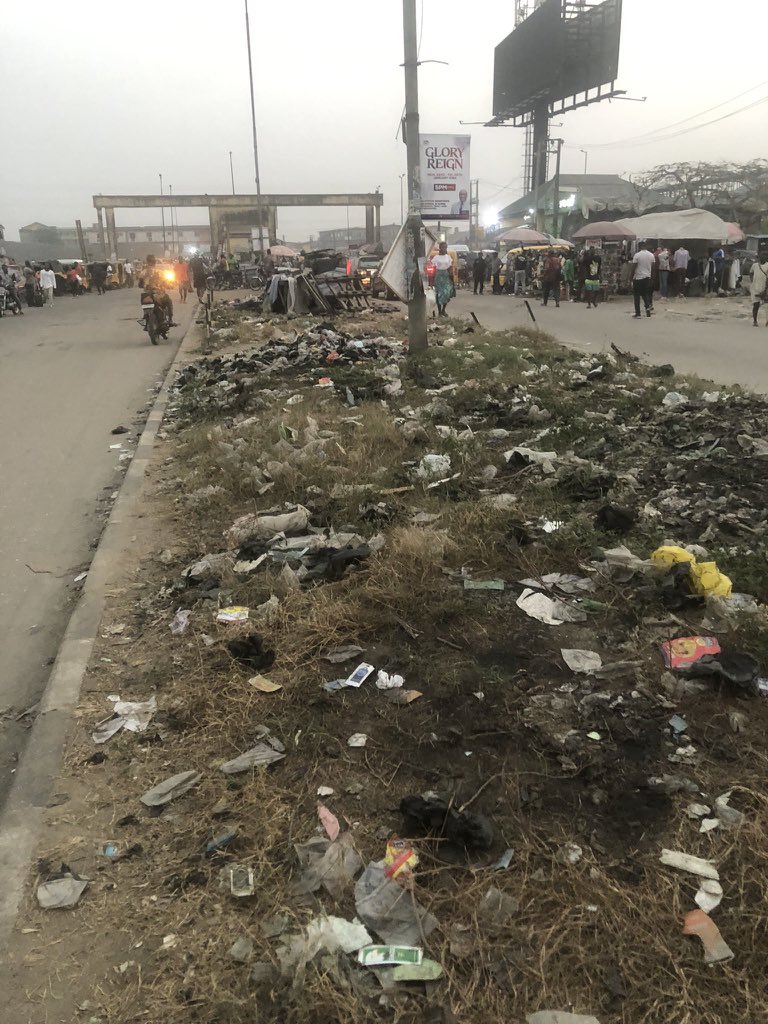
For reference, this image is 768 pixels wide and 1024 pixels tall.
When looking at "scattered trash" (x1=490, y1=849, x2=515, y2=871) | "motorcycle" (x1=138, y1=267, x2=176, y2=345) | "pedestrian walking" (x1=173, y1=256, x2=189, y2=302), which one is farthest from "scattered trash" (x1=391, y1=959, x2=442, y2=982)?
"pedestrian walking" (x1=173, y1=256, x2=189, y2=302)

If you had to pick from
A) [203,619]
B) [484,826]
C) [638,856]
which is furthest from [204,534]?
[638,856]

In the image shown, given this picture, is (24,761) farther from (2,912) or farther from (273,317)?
(273,317)

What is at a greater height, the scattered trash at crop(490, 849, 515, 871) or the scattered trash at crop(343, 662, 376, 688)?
the scattered trash at crop(343, 662, 376, 688)

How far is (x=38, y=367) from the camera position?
1330cm

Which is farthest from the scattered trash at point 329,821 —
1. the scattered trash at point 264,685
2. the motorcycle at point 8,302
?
the motorcycle at point 8,302

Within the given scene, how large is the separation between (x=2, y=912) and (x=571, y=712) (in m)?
2.07

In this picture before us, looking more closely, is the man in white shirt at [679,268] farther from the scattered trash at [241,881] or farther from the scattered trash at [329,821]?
the scattered trash at [241,881]

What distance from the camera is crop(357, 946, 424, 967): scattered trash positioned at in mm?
1988

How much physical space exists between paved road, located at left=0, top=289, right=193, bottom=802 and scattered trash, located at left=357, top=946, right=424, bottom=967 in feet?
5.59

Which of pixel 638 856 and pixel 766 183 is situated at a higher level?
pixel 766 183

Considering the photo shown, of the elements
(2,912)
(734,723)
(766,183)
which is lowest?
(2,912)

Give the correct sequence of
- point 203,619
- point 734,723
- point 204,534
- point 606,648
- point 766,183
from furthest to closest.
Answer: point 766,183 < point 204,534 < point 203,619 < point 606,648 < point 734,723

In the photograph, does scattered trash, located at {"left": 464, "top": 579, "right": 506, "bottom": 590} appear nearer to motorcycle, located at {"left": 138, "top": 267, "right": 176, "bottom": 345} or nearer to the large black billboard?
motorcycle, located at {"left": 138, "top": 267, "right": 176, "bottom": 345}

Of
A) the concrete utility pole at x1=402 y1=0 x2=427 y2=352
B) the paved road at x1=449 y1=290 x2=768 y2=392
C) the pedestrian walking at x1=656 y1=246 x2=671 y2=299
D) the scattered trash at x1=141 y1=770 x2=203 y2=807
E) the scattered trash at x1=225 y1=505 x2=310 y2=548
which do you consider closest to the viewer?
the scattered trash at x1=141 y1=770 x2=203 y2=807
